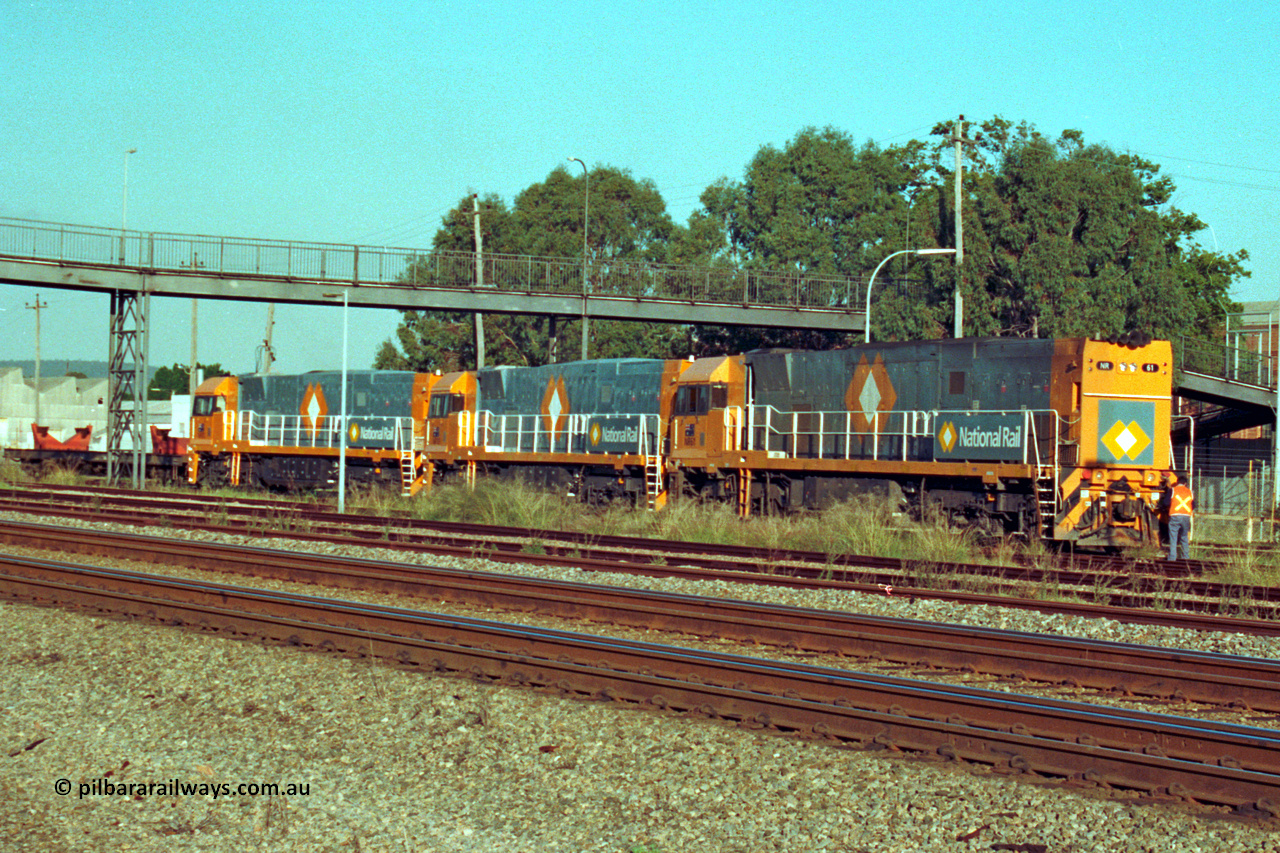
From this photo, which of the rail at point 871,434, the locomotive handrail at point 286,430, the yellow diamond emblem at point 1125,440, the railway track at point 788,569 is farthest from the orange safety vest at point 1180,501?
the locomotive handrail at point 286,430

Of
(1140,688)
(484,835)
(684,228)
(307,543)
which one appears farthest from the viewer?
(684,228)

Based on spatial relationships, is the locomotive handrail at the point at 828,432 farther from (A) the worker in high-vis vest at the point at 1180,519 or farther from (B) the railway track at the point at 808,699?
(B) the railway track at the point at 808,699

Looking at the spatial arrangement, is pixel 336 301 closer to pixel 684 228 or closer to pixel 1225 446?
pixel 1225 446

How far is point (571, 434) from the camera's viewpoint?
27188 millimetres

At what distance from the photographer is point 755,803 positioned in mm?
6070

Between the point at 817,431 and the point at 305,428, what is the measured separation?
1831cm

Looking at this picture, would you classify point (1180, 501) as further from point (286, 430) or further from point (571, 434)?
point (286, 430)

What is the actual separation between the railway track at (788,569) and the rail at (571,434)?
204 inches

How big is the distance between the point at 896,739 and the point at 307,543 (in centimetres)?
1371

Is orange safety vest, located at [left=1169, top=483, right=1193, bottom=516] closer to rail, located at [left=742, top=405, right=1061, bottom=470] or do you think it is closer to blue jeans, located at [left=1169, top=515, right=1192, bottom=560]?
blue jeans, located at [left=1169, top=515, right=1192, bottom=560]

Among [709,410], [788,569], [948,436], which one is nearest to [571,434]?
[709,410]

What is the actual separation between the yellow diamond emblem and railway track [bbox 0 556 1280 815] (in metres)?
11.1

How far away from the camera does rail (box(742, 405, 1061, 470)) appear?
18516 millimetres

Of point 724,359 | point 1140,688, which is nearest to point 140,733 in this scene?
point 1140,688
